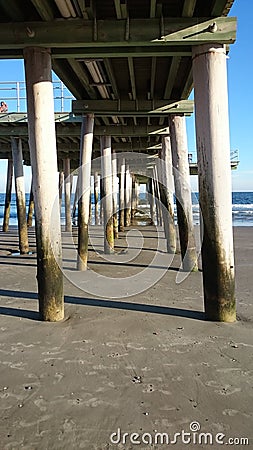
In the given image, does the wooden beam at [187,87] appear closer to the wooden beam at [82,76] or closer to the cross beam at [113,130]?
the wooden beam at [82,76]

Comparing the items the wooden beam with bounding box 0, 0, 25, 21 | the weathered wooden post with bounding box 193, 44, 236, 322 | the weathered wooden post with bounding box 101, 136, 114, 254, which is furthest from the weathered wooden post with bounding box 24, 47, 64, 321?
the weathered wooden post with bounding box 101, 136, 114, 254

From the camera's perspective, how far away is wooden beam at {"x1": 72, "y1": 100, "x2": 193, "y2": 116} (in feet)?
31.6

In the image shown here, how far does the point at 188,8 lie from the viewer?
5.02 metres

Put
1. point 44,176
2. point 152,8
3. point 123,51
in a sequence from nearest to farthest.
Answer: point 152,8
point 44,176
point 123,51

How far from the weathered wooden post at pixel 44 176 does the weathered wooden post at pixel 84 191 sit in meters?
3.86

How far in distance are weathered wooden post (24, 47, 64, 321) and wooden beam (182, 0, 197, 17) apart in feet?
5.50

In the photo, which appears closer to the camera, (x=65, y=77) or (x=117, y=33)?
(x=117, y=33)

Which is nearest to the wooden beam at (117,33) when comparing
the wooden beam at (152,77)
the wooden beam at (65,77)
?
the wooden beam at (65,77)

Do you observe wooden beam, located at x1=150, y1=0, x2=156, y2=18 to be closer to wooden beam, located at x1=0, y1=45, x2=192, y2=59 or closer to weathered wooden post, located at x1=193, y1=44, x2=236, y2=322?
wooden beam, located at x1=0, y1=45, x2=192, y2=59

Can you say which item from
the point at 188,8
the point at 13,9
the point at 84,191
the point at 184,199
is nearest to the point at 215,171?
the point at 188,8

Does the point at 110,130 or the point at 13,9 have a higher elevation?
the point at 110,130

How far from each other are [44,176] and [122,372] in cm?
257

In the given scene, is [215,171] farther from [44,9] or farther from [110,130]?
[110,130]

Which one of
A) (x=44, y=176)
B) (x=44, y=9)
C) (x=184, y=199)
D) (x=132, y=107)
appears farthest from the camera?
(x=132, y=107)
